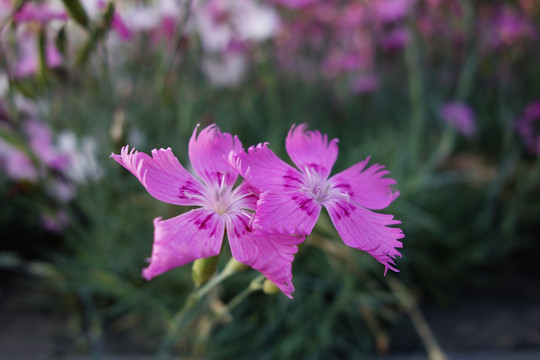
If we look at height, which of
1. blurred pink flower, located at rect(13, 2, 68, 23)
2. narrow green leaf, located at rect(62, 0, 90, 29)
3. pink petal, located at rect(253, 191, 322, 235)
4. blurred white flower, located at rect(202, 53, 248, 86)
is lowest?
pink petal, located at rect(253, 191, 322, 235)

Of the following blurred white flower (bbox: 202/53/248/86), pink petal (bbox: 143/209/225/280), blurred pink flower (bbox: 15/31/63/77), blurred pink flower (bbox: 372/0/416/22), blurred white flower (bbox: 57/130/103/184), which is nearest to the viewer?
pink petal (bbox: 143/209/225/280)

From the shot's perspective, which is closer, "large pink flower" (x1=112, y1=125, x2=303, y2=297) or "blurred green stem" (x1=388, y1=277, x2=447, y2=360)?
"large pink flower" (x1=112, y1=125, x2=303, y2=297)

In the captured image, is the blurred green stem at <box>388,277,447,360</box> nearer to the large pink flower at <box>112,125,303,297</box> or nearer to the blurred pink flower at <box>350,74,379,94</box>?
the large pink flower at <box>112,125,303,297</box>

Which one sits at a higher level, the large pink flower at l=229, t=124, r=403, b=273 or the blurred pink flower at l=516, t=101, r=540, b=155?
the blurred pink flower at l=516, t=101, r=540, b=155

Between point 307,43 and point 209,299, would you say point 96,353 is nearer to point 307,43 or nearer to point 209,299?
point 209,299

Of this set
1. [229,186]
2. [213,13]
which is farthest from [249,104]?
[229,186]

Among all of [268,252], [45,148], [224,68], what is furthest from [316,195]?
[224,68]

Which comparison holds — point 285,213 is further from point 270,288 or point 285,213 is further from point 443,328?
point 443,328

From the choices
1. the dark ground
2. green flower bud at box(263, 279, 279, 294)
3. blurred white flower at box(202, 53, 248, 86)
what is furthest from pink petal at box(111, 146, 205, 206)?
blurred white flower at box(202, 53, 248, 86)

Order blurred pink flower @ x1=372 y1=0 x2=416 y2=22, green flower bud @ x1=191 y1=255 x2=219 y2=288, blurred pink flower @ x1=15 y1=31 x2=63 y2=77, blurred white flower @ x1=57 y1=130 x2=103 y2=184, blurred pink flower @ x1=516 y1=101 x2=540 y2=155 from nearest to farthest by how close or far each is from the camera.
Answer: green flower bud @ x1=191 y1=255 x2=219 y2=288, blurred pink flower @ x1=15 y1=31 x2=63 y2=77, blurred white flower @ x1=57 y1=130 x2=103 y2=184, blurred pink flower @ x1=516 y1=101 x2=540 y2=155, blurred pink flower @ x1=372 y1=0 x2=416 y2=22
